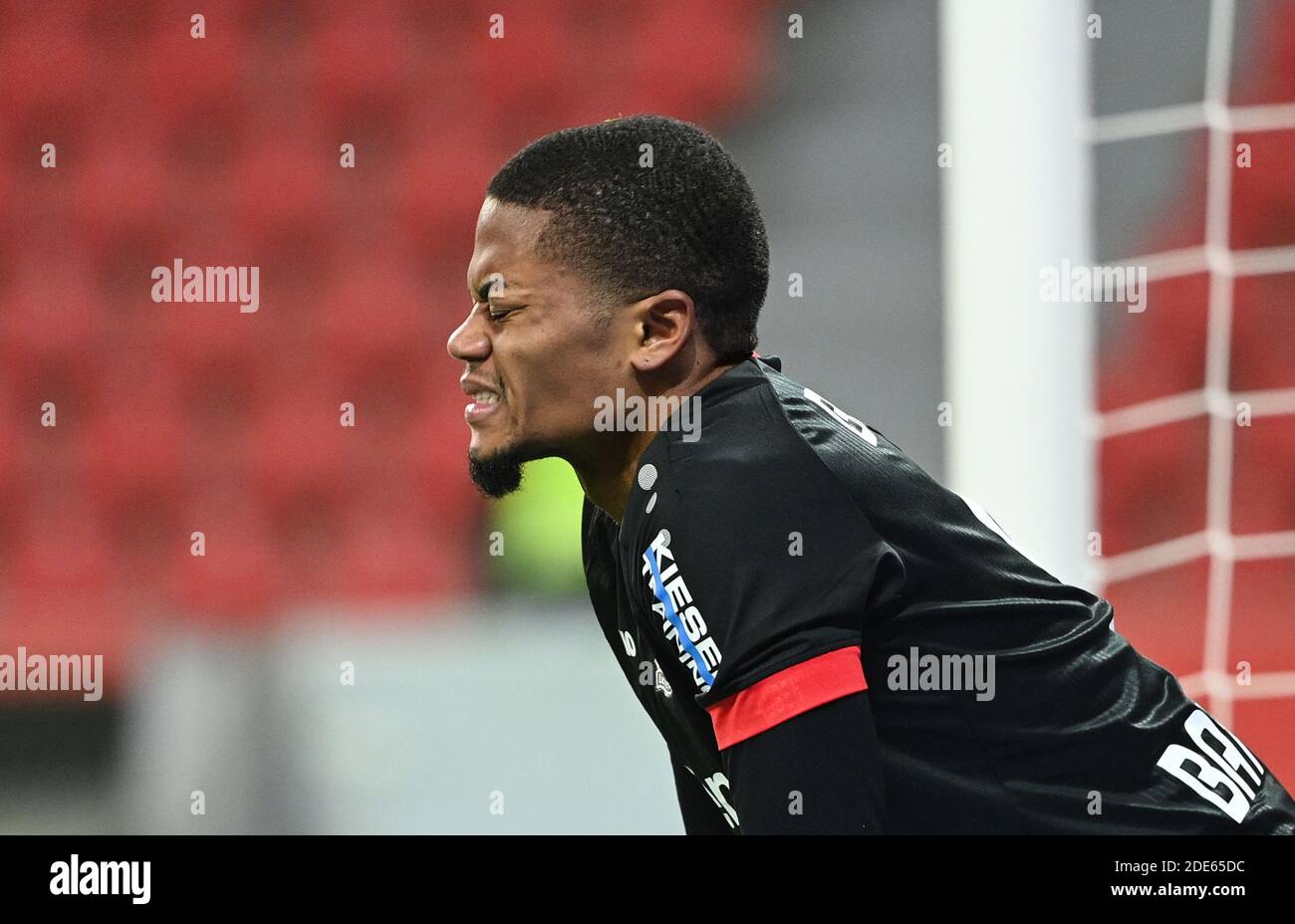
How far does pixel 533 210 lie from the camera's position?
1160 millimetres

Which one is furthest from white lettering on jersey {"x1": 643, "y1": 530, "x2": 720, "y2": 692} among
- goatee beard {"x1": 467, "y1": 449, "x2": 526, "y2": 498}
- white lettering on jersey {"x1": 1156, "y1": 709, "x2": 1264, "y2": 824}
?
white lettering on jersey {"x1": 1156, "y1": 709, "x2": 1264, "y2": 824}

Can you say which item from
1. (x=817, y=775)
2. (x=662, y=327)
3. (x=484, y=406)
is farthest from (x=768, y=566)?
(x=484, y=406)

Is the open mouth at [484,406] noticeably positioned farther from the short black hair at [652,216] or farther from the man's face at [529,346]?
the short black hair at [652,216]

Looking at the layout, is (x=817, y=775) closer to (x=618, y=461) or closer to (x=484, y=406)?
(x=618, y=461)

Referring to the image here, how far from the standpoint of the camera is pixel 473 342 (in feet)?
3.94

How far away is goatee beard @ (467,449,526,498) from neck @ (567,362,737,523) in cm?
5

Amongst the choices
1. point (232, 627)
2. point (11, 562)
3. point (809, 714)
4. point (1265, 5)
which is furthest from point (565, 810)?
point (1265, 5)

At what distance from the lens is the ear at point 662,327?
113 centimetres

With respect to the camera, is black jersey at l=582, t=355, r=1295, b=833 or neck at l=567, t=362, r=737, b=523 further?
neck at l=567, t=362, r=737, b=523

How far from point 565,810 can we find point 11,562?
5.18ft

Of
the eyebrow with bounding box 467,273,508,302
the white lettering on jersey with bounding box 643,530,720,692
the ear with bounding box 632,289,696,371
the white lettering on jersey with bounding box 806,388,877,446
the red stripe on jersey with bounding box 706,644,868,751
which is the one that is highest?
the eyebrow with bounding box 467,273,508,302

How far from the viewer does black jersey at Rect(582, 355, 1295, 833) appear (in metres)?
0.95

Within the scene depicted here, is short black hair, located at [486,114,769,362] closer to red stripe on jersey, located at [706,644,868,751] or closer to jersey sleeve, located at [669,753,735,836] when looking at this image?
red stripe on jersey, located at [706,644,868,751]
